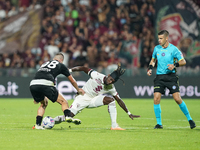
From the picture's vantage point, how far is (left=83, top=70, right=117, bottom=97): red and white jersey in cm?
905

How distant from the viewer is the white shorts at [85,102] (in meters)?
8.95

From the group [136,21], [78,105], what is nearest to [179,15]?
[136,21]

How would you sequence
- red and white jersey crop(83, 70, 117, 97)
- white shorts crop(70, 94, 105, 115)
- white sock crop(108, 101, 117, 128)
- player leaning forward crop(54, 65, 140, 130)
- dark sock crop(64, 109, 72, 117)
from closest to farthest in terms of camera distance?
dark sock crop(64, 109, 72, 117)
white sock crop(108, 101, 117, 128)
player leaning forward crop(54, 65, 140, 130)
white shorts crop(70, 94, 105, 115)
red and white jersey crop(83, 70, 117, 97)

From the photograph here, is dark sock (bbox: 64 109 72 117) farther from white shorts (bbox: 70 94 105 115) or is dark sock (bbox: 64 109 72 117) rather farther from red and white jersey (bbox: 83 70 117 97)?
red and white jersey (bbox: 83 70 117 97)

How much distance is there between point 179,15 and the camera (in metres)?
19.4

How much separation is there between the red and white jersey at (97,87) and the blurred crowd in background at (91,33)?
966 centimetres

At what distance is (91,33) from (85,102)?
12.1 m

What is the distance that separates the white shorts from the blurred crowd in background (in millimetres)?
9791

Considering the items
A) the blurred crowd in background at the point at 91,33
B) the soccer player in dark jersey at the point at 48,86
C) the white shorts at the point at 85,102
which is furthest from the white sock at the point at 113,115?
the blurred crowd in background at the point at 91,33

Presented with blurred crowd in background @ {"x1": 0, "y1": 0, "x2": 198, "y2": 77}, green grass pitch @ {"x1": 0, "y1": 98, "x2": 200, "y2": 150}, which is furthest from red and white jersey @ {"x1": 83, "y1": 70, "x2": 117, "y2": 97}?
blurred crowd in background @ {"x1": 0, "y1": 0, "x2": 198, "y2": 77}

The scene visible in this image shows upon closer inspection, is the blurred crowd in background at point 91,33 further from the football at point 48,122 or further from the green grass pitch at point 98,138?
the football at point 48,122

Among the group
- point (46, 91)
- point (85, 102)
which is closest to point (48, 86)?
point (46, 91)

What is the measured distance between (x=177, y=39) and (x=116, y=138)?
12362 mm

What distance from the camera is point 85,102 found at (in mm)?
9070
